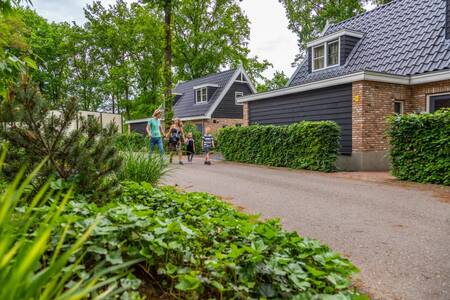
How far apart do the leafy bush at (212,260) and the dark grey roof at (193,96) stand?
23328 mm

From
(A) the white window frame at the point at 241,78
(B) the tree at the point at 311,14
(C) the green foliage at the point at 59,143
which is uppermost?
(B) the tree at the point at 311,14

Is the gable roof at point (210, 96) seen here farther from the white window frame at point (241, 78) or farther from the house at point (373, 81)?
the house at point (373, 81)

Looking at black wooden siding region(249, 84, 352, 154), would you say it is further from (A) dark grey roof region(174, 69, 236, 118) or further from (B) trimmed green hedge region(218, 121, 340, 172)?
(A) dark grey roof region(174, 69, 236, 118)

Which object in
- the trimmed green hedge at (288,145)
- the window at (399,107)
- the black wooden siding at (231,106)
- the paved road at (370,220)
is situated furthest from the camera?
the black wooden siding at (231,106)

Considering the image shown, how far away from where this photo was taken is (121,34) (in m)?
31.1

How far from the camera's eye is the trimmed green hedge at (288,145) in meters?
10.6

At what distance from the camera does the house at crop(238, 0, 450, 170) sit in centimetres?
1125

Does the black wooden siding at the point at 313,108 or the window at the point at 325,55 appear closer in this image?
the black wooden siding at the point at 313,108

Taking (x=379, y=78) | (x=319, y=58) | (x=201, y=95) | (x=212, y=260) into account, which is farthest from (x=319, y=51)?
(x=212, y=260)

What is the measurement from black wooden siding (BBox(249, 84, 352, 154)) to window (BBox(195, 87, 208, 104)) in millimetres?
10973

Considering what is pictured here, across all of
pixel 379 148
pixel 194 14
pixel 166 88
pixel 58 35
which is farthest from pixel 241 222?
pixel 58 35

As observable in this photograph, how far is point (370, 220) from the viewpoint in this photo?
486cm

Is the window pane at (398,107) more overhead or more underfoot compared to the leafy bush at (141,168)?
more overhead

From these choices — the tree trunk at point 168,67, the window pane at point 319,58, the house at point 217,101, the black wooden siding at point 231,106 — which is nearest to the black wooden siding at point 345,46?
the window pane at point 319,58
